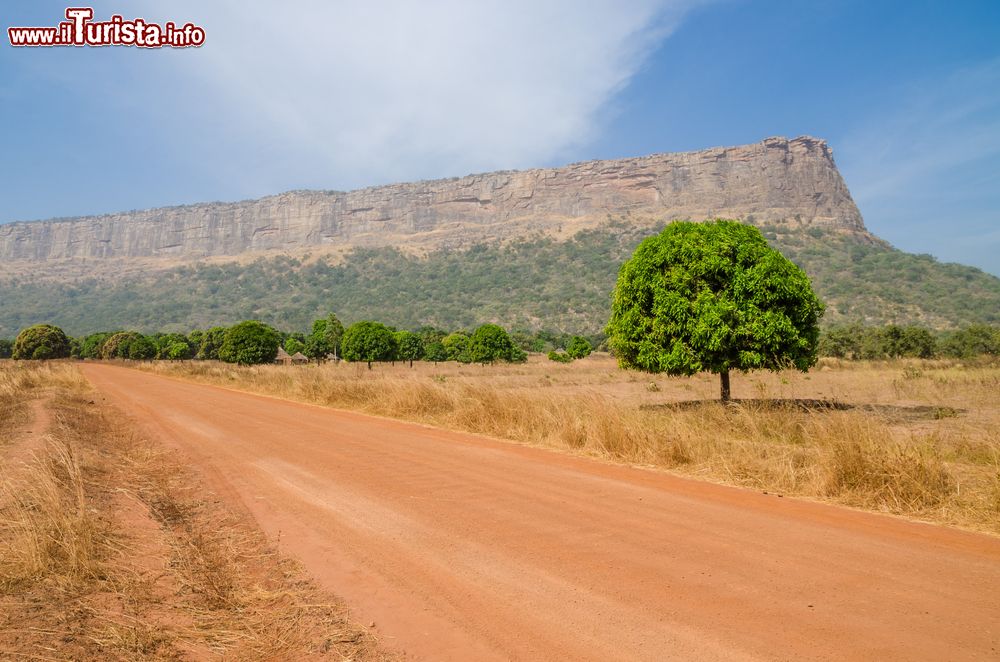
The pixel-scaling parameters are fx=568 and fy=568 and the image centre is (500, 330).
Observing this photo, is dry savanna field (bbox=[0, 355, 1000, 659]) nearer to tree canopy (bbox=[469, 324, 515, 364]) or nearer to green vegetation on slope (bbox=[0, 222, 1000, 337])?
tree canopy (bbox=[469, 324, 515, 364])

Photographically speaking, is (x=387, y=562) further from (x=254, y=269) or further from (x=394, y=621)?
(x=254, y=269)

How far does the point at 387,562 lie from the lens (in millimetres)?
4609

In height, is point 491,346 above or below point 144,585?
above

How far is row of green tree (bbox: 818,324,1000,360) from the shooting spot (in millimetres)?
44906

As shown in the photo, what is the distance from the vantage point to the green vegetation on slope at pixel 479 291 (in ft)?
324

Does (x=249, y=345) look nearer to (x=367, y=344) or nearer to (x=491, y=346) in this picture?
(x=367, y=344)

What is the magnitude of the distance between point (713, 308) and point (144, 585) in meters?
14.4

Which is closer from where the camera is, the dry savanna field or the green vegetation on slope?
the dry savanna field

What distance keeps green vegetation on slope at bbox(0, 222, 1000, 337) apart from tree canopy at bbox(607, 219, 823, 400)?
87.8 meters

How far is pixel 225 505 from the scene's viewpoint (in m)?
6.58

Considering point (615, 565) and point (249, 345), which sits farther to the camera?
point (249, 345)

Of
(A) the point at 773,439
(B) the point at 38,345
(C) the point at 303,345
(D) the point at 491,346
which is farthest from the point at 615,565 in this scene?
(B) the point at 38,345

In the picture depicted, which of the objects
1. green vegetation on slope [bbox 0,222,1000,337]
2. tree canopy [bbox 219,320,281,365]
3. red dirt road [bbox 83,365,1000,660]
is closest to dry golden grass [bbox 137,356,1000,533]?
red dirt road [bbox 83,365,1000,660]

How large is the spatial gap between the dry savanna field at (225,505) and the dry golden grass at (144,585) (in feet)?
0.05
